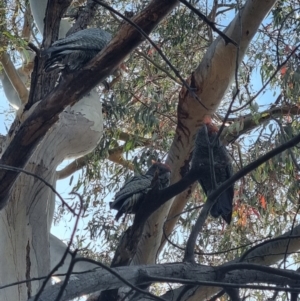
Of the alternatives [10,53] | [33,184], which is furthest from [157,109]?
[33,184]

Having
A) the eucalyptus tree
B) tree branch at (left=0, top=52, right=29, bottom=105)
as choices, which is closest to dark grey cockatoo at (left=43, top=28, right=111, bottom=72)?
the eucalyptus tree

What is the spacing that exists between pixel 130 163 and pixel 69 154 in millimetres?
1743

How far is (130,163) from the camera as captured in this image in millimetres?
4836

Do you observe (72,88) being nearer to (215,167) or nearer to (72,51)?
(72,51)

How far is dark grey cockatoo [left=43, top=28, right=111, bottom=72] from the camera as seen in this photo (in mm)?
2258

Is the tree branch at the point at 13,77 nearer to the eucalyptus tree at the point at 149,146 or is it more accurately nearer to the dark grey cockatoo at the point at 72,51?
the eucalyptus tree at the point at 149,146

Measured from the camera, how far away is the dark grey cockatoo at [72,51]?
226 cm

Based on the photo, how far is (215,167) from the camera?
2398 millimetres

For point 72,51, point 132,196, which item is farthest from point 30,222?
point 72,51

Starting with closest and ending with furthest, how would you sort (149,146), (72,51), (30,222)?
(72,51)
(30,222)
(149,146)

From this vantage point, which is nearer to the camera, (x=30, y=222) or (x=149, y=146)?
(x=30, y=222)

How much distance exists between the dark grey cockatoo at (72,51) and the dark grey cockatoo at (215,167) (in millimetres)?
521

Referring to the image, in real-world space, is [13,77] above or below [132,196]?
above

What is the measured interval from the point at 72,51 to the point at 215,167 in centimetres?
70
